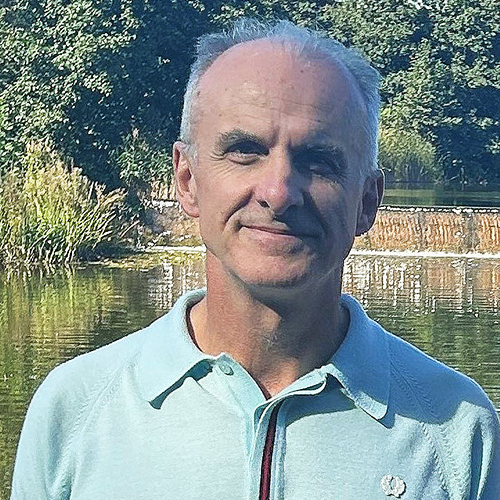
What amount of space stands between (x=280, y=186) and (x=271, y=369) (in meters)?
0.27

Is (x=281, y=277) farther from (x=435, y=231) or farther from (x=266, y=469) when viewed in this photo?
(x=435, y=231)

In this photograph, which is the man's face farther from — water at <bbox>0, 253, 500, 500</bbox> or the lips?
water at <bbox>0, 253, 500, 500</bbox>

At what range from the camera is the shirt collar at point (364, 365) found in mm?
1705

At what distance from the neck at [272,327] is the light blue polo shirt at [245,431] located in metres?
0.03

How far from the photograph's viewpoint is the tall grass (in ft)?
55.7

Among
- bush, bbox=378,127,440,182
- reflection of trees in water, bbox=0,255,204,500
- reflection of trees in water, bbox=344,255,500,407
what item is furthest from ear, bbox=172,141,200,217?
bush, bbox=378,127,440,182

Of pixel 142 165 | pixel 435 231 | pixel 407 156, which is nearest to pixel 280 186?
pixel 435 231

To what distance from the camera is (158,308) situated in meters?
13.2

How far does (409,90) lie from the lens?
30531 mm

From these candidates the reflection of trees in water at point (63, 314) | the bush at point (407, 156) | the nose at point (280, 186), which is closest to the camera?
the nose at point (280, 186)

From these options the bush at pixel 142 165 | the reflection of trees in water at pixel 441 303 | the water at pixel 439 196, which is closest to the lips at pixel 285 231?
the reflection of trees in water at pixel 441 303

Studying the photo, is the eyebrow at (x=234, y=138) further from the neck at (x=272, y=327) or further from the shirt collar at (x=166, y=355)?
the shirt collar at (x=166, y=355)

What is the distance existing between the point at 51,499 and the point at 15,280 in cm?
1440

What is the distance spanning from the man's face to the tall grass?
15.4 meters
